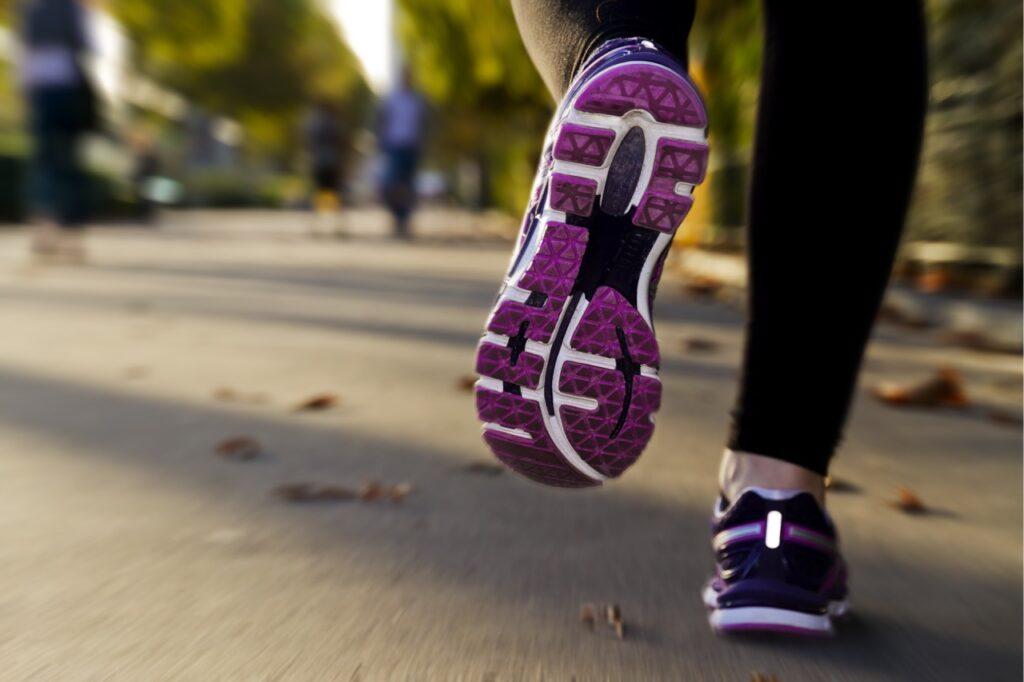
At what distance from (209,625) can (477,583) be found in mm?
434

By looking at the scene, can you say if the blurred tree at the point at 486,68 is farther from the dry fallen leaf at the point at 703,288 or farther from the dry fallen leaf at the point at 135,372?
the dry fallen leaf at the point at 135,372

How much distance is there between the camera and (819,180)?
1.58 m

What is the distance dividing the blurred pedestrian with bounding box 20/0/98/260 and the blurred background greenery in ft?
4.12

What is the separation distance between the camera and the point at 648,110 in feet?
4.73

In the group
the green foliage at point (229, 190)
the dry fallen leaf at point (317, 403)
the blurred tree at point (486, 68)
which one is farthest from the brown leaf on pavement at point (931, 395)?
the green foliage at point (229, 190)

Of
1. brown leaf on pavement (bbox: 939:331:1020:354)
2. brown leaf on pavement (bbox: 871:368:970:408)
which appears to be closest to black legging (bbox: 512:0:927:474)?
brown leaf on pavement (bbox: 871:368:970:408)

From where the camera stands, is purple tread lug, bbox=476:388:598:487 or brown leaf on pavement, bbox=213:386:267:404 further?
brown leaf on pavement, bbox=213:386:267:404

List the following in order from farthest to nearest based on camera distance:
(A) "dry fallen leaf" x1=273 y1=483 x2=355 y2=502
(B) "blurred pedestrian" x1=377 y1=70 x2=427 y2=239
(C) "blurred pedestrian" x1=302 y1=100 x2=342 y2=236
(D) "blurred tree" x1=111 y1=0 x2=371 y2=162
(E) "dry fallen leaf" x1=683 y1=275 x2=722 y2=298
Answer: (D) "blurred tree" x1=111 y1=0 x2=371 y2=162 → (C) "blurred pedestrian" x1=302 y1=100 x2=342 y2=236 → (B) "blurred pedestrian" x1=377 y1=70 x2=427 y2=239 → (E) "dry fallen leaf" x1=683 y1=275 x2=722 y2=298 → (A) "dry fallen leaf" x1=273 y1=483 x2=355 y2=502

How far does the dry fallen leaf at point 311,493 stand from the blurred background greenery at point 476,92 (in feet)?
5.42

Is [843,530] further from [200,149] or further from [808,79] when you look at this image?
[200,149]

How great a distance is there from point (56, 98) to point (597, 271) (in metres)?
7.64

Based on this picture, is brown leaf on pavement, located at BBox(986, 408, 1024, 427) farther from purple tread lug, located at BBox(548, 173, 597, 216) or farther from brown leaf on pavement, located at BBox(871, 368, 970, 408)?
purple tread lug, located at BBox(548, 173, 597, 216)

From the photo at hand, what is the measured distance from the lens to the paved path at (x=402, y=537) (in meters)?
1.51

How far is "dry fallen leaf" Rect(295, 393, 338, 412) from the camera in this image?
3291mm
